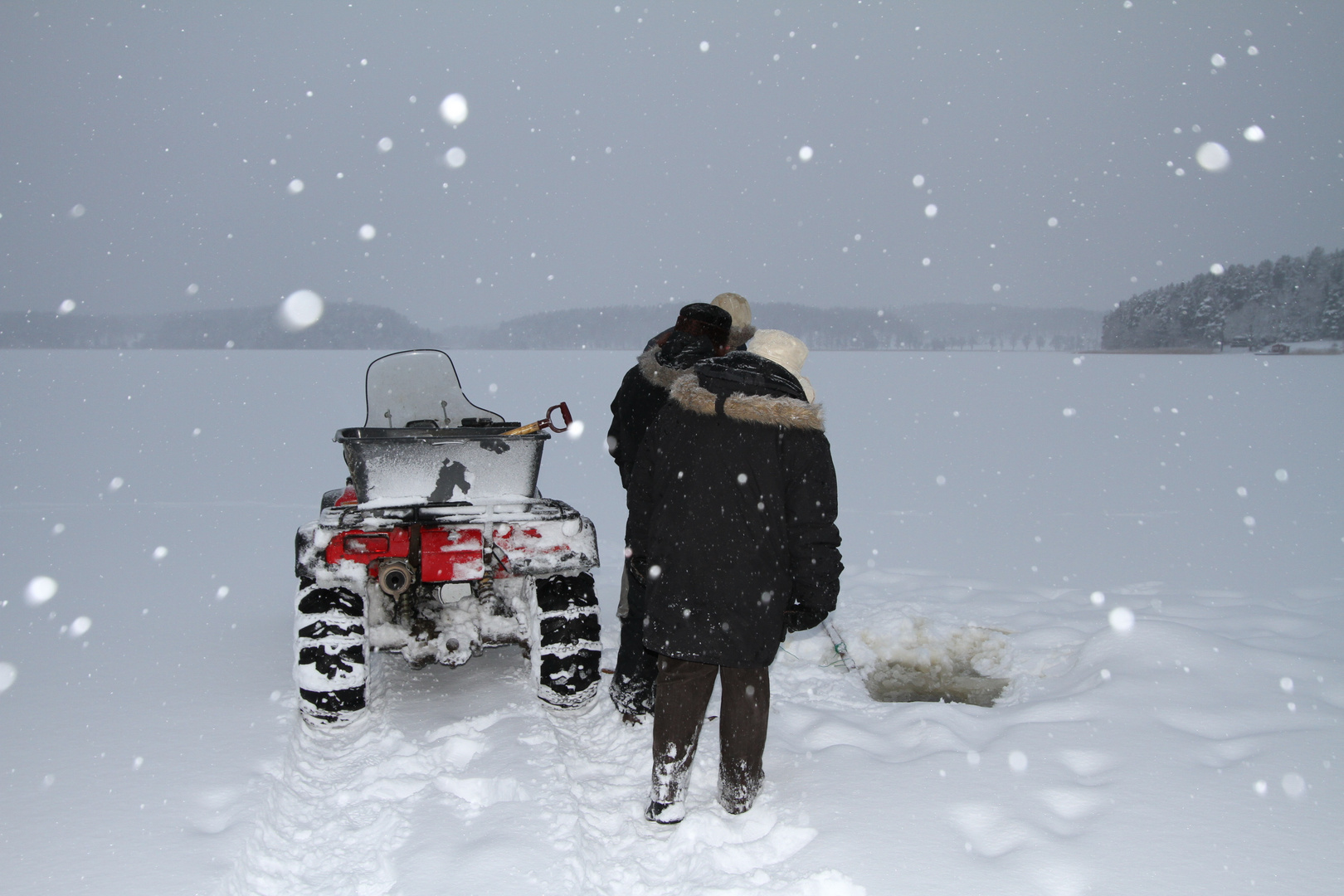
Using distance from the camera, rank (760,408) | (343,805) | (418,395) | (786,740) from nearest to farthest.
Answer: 1. (760,408)
2. (343,805)
3. (786,740)
4. (418,395)

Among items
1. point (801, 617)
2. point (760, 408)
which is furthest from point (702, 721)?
point (760, 408)

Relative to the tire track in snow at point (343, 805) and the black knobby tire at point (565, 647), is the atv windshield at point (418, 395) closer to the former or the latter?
the black knobby tire at point (565, 647)

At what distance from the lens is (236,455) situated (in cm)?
1299

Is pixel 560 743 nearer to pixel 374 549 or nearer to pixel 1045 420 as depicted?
pixel 374 549

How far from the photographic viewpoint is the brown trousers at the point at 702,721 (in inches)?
102

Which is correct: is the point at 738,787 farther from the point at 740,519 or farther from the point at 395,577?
the point at 395,577

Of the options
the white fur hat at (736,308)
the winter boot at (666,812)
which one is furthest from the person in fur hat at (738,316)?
the winter boot at (666,812)

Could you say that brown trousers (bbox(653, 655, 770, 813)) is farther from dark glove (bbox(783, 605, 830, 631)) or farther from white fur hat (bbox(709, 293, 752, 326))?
white fur hat (bbox(709, 293, 752, 326))

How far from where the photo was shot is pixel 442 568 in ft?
10.3

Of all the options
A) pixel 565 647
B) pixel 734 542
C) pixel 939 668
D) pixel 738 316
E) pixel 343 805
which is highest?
pixel 738 316

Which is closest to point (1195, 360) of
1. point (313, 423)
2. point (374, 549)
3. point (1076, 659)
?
point (313, 423)

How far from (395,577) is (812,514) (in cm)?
166

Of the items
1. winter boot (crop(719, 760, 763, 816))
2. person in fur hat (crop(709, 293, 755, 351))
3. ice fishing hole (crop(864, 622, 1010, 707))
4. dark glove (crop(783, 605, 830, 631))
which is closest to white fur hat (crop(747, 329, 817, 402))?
person in fur hat (crop(709, 293, 755, 351))

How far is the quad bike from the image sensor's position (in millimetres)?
3137
